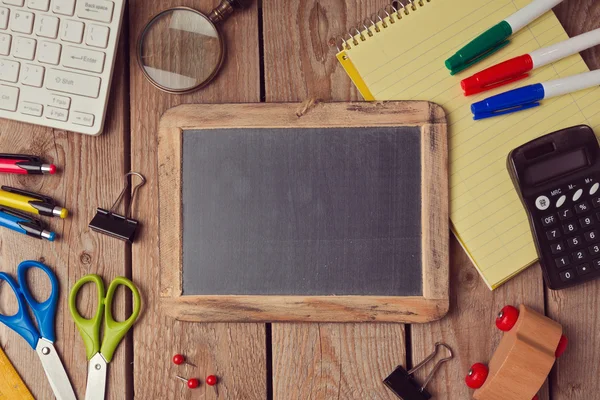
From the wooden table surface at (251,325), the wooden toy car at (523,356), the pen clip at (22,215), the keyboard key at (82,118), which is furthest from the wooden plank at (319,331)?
the pen clip at (22,215)

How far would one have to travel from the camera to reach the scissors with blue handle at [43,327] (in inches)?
26.3

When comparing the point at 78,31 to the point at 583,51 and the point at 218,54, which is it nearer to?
the point at 218,54

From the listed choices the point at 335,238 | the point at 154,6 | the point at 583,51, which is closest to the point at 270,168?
the point at 335,238

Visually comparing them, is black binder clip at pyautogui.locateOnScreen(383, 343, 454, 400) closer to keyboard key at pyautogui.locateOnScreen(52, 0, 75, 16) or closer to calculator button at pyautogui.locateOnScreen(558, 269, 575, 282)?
calculator button at pyautogui.locateOnScreen(558, 269, 575, 282)

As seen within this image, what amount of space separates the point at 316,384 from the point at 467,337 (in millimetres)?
189

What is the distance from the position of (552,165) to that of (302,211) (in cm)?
29

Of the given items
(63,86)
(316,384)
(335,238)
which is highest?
(63,86)

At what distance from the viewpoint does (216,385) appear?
2.20 ft

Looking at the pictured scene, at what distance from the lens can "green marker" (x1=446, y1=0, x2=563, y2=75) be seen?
64 cm

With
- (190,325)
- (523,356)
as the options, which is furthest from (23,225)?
(523,356)

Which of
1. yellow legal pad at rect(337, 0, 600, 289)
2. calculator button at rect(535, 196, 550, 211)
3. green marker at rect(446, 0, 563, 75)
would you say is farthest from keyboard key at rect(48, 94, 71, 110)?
calculator button at rect(535, 196, 550, 211)

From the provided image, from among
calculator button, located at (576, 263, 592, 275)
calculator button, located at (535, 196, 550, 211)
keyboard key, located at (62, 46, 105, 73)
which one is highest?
keyboard key, located at (62, 46, 105, 73)

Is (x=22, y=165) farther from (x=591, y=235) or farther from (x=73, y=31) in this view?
(x=591, y=235)

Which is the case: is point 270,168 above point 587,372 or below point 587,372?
above
